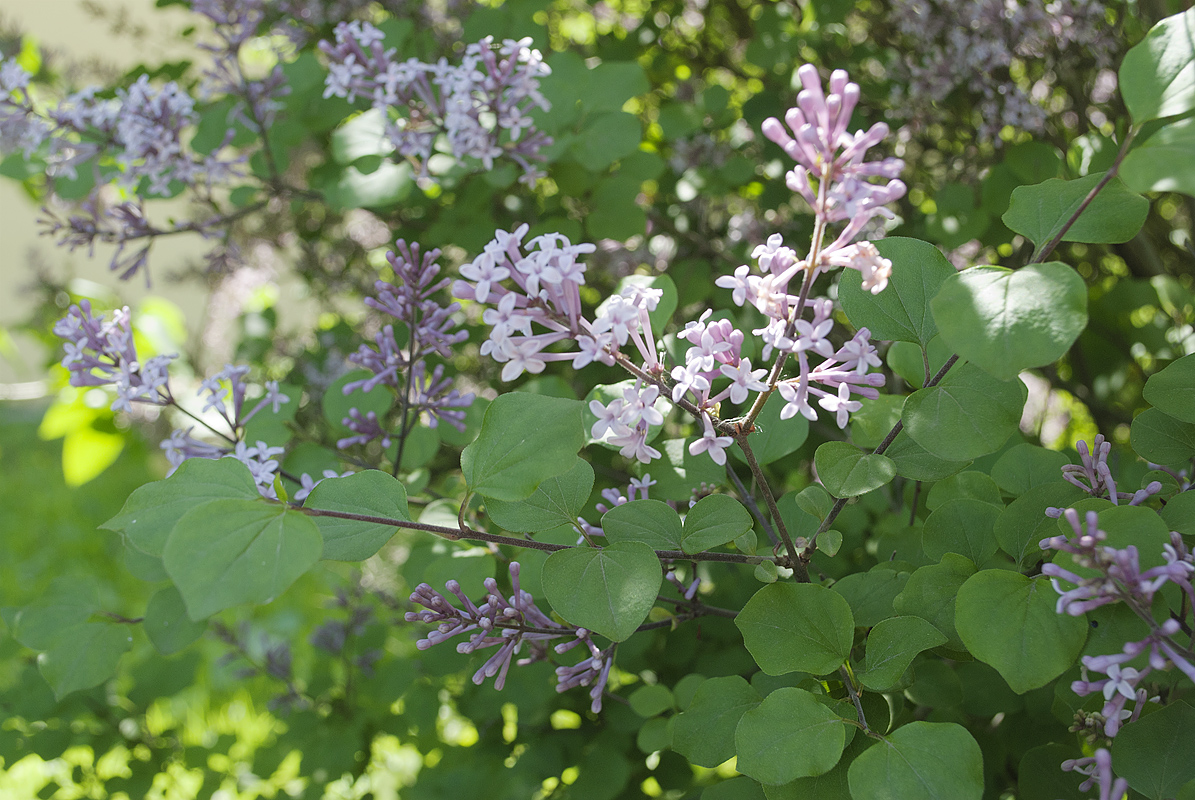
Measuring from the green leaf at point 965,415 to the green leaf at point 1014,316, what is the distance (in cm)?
7

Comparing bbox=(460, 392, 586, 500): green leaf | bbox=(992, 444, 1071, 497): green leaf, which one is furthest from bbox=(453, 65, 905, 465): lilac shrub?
bbox=(992, 444, 1071, 497): green leaf

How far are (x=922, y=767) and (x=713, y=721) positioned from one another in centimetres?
18

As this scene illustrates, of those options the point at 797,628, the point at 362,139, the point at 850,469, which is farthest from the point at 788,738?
the point at 362,139

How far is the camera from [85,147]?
127 cm

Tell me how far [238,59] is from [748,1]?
1143mm

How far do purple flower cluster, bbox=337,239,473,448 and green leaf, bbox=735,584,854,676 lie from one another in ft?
1.34

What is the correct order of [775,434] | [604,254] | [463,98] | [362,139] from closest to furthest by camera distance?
[775,434] < [463,98] < [362,139] < [604,254]

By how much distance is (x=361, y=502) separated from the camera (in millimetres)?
613

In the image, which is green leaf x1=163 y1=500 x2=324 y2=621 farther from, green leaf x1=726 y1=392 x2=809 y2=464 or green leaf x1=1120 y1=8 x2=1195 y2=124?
green leaf x1=1120 y1=8 x2=1195 y2=124

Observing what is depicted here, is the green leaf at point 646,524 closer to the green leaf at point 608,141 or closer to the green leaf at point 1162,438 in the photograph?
the green leaf at point 1162,438

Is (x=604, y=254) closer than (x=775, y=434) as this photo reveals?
No

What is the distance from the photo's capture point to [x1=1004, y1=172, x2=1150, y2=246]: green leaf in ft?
1.84

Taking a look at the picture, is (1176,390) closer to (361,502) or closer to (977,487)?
(977,487)

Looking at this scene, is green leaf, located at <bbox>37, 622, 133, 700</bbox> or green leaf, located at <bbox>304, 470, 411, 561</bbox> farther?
green leaf, located at <bbox>37, 622, 133, 700</bbox>
